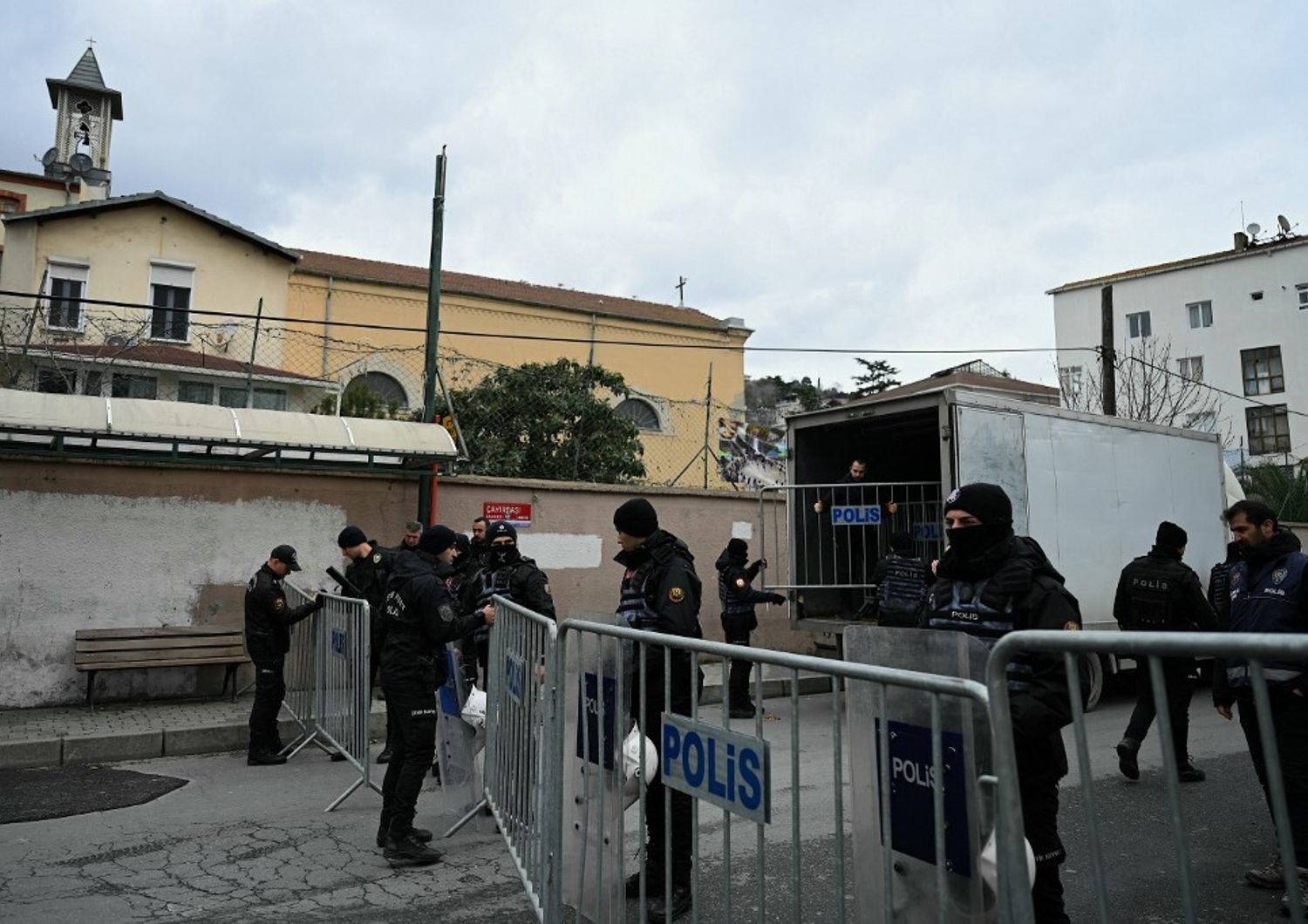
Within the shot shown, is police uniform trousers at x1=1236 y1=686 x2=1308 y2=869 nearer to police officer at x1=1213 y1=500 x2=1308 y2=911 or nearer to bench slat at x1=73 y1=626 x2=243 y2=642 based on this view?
police officer at x1=1213 y1=500 x2=1308 y2=911

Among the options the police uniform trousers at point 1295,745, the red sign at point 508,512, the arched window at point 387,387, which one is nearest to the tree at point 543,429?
the red sign at point 508,512

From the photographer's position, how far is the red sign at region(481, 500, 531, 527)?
10.7 m

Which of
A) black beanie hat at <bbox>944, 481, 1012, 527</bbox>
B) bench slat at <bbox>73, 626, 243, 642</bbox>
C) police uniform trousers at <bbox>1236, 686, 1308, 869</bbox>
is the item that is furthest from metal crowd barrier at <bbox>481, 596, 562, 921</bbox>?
bench slat at <bbox>73, 626, 243, 642</bbox>

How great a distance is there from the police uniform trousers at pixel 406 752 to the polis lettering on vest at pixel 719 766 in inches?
96.3

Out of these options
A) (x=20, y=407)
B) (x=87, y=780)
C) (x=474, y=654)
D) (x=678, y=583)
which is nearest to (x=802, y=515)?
(x=474, y=654)

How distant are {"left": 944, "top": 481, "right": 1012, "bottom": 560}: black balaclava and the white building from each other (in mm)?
38344

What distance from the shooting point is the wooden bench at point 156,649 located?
8250 millimetres

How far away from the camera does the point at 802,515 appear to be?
1009 cm

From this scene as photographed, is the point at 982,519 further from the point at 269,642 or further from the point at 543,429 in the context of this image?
the point at 543,429

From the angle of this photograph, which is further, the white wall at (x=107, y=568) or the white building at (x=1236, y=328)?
the white building at (x=1236, y=328)

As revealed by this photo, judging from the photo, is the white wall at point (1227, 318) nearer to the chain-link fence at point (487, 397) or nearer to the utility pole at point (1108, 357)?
the utility pole at point (1108, 357)

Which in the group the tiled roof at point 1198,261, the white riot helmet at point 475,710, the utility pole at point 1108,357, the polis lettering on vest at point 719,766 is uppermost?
the tiled roof at point 1198,261

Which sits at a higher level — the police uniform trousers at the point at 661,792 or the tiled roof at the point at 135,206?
the tiled roof at the point at 135,206

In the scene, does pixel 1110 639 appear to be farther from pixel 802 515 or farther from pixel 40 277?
pixel 40 277
